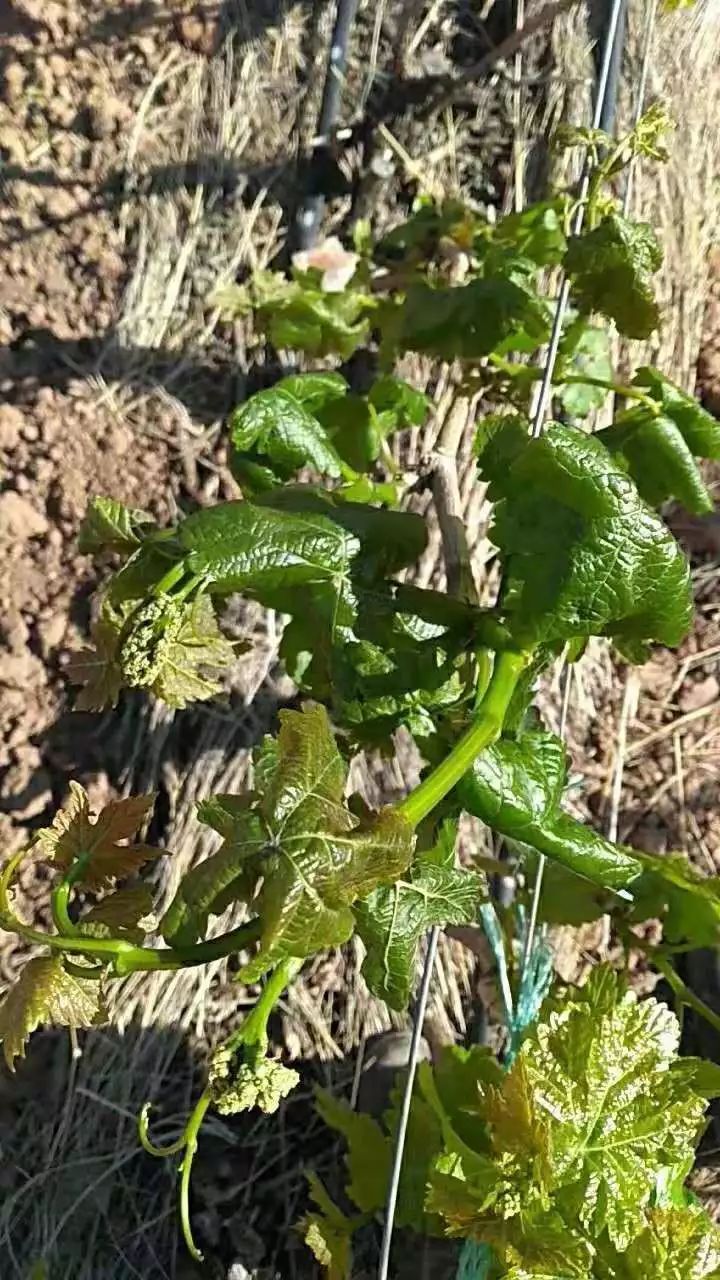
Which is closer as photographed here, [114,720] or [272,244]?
[114,720]

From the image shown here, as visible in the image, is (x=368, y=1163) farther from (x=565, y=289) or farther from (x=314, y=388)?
(x=565, y=289)

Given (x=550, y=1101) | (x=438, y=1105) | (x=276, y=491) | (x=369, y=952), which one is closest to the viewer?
(x=369, y=952)

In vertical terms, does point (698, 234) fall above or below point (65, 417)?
above

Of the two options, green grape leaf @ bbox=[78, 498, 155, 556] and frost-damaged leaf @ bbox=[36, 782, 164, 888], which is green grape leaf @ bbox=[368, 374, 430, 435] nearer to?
green grape leaf @ bbox=[78, 498, 155, 556]

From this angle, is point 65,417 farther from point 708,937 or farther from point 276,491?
point 708,937

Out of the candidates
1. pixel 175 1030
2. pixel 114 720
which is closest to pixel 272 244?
pixel 114 720

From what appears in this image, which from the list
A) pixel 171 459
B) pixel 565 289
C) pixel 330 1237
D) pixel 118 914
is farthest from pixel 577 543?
pixel 171 459
